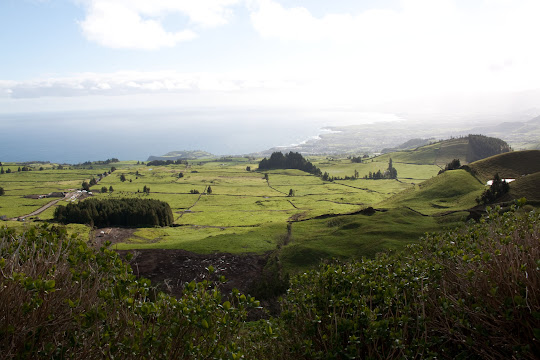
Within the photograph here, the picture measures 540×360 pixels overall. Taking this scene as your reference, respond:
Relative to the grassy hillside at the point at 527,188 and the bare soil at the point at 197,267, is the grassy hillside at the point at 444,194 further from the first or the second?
the bare soil at the point at 197,267

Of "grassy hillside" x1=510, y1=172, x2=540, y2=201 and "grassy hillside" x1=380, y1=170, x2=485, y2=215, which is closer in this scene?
"grassy hillside" x1=510, y1=172, x2=540, y2=201

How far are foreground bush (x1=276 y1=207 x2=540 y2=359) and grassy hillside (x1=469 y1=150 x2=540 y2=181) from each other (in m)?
109

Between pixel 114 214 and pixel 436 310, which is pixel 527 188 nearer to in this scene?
pixel 436 310

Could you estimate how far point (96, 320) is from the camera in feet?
24.0

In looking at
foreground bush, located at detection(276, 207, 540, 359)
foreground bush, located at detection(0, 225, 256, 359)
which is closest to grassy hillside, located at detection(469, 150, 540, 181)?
foreground bush, located at detection(276, 207, 540, 359)

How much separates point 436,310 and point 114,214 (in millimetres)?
102460

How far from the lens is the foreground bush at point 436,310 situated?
729 centimetres

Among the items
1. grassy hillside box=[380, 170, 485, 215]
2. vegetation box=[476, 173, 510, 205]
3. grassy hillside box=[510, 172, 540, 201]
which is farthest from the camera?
grassy hillside box=[380, 170, 485, 215]

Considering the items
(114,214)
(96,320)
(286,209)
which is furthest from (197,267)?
(286,209)

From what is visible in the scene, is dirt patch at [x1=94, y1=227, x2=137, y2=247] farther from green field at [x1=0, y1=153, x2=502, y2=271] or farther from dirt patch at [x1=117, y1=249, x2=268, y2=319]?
dirt patch at [x1=117, y1=249, x2=268, y2=319]

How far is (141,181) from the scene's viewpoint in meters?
182

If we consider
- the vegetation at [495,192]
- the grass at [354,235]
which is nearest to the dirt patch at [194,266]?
the grass at [354,235]

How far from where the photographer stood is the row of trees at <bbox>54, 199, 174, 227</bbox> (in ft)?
314

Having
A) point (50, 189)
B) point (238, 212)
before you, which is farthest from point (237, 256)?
point (50, 189)
